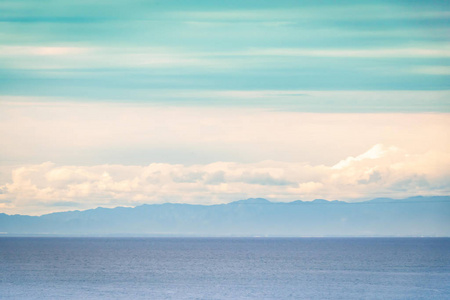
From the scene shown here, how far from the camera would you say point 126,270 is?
10981 centimetres

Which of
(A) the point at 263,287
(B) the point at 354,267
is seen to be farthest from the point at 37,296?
(B) the point at 354,267

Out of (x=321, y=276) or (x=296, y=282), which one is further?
(x=321, y=276)

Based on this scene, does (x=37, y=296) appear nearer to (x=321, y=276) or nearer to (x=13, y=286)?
(x=13, y=286)

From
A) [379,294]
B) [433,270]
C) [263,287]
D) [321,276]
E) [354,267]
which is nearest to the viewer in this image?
[379,294]

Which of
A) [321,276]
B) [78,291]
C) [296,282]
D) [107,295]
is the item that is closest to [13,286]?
[78,291]

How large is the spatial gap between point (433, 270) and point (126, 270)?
161ft

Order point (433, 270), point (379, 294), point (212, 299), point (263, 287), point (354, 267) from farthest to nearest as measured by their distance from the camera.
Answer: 1. point (354, 267)
2. point (433, 270)
3. point (263, 287)
4. point (379, 294)
5. point (212, 299)

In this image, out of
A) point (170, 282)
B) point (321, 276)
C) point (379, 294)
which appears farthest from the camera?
point (321, 276)

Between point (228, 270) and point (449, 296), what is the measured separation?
45.9 meters

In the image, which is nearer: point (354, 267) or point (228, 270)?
point (228, 270)

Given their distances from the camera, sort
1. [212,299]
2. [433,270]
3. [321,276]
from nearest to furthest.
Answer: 1. [212,299]
2. [321,276]
3. [433,270]

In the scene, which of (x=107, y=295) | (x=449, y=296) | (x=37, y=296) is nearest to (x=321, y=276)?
(x=449, y=296)

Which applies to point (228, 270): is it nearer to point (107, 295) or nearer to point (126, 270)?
point (126, 270)

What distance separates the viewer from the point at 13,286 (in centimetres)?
8106
